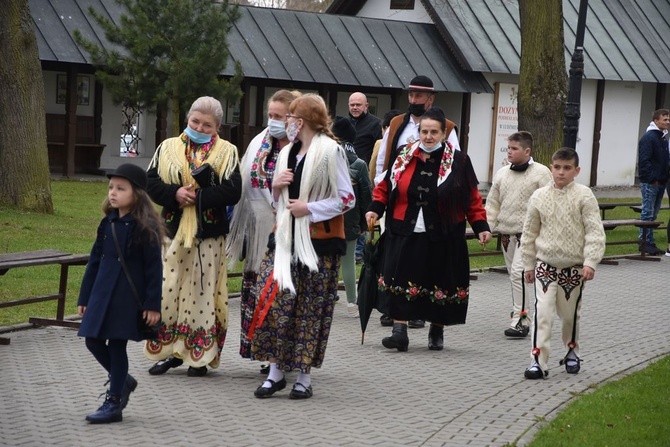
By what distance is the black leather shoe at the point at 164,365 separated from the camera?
26.3 feet

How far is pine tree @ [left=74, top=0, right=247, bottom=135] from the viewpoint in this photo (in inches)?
953

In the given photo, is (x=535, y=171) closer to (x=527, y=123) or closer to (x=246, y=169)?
(x=246, y=169)

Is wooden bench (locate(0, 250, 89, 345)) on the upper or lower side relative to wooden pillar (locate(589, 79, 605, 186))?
lower

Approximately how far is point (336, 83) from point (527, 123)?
11465 millimetres

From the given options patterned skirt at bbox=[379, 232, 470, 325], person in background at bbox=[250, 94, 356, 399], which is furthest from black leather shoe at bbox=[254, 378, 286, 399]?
patterned skirt at bbox=[379, 232, 470, 325]

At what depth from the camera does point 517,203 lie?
409 inches

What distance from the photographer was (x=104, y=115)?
2983cm

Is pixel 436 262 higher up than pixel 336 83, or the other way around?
pixel 336 83

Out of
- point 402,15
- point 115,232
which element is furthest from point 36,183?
point 402,15

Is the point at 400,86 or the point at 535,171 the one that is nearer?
the point at 535,171

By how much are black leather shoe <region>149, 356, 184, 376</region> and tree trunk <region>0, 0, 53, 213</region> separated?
11051 millimetres

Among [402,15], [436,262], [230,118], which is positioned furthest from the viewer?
[402,15]

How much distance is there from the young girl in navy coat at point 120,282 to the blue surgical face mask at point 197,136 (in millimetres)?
1249

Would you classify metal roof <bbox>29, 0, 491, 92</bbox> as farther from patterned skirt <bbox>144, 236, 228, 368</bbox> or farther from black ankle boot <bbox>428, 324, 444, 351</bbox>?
patterned skirt <bbox>144, 236, 228, 368</bbox>
